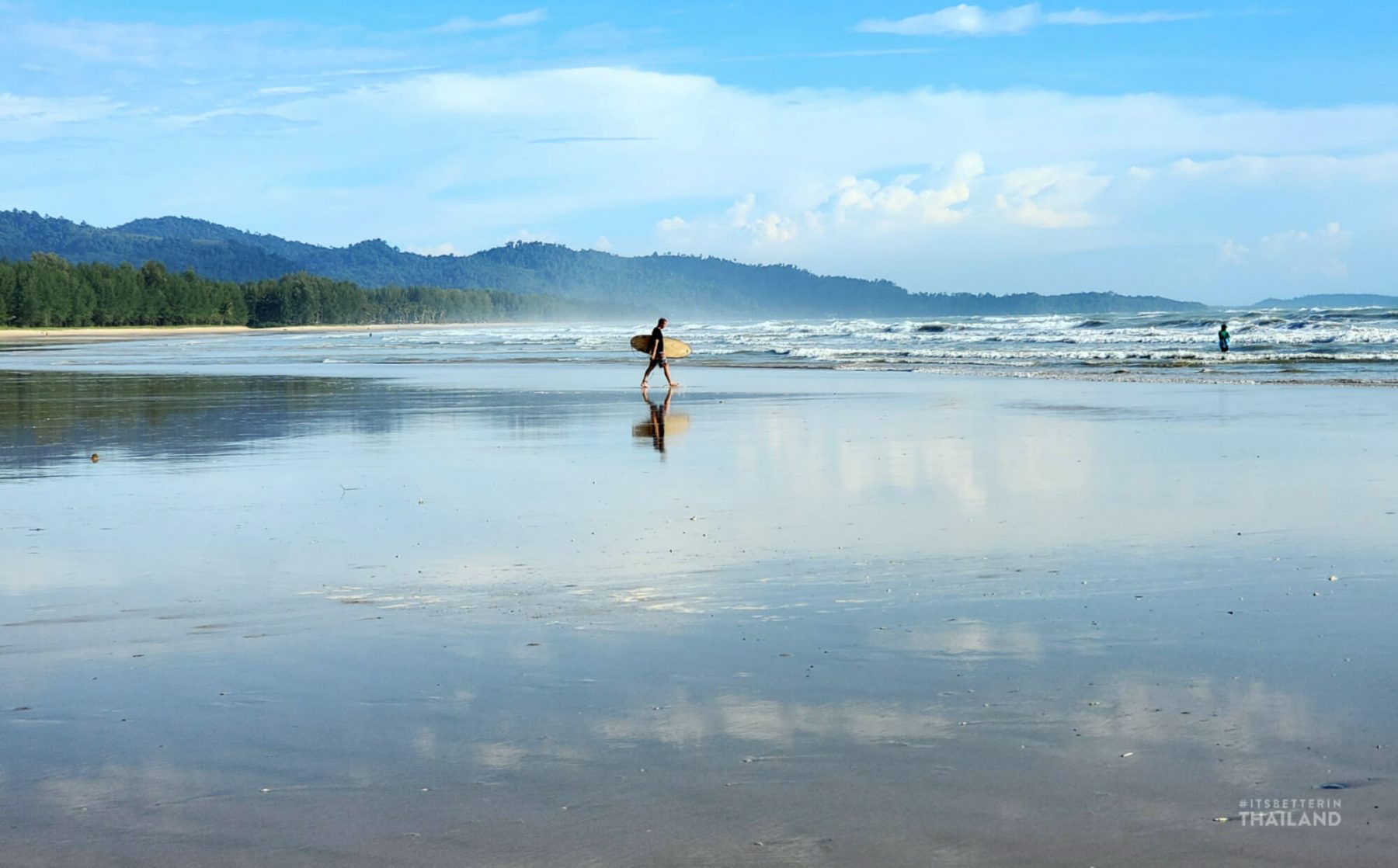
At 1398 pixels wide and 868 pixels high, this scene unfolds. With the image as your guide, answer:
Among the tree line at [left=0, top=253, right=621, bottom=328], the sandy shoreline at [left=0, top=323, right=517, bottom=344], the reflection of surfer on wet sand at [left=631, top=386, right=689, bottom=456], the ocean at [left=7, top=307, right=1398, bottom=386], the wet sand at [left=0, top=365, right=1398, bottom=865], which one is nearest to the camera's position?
the wet sand at [left=0, top=365, right=1398, bottom=865]

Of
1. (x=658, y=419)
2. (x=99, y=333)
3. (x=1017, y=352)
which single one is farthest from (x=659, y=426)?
(x=99, y=333)

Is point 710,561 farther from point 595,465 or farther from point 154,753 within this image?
point 595,465

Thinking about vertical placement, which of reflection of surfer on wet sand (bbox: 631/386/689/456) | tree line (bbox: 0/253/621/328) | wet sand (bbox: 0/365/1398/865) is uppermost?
tree line (bbox: 0/253/621/328)

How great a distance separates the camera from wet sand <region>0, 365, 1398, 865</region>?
4.29 meters

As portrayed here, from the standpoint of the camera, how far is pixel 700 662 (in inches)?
245

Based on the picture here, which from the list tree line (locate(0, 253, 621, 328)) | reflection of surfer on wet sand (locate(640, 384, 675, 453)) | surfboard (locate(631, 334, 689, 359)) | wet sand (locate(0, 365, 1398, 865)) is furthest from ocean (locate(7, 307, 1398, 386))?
tree line (locate(0, 253, 621, 328))

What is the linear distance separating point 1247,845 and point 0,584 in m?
7.38

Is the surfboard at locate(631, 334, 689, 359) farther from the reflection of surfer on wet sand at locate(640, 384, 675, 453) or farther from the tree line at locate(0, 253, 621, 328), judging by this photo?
the tree line at locate(0, 253, 621, 328)

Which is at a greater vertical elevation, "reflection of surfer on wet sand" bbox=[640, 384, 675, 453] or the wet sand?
"reflection of surfer on wet sand" bbox=[640, 384, 675, 453]

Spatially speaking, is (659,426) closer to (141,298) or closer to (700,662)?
(700,662)

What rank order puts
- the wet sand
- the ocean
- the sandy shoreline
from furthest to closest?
the sandy shoreline → the ocean → the wet sand

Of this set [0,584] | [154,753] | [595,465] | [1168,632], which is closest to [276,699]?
[154,753]

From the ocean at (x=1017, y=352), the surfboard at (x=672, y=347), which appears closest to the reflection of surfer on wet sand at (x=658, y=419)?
the surfboard at (x=672, y=347)

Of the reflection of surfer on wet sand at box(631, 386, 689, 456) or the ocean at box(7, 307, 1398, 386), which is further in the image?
the ocean at box(7, 307, 1398, 386)
